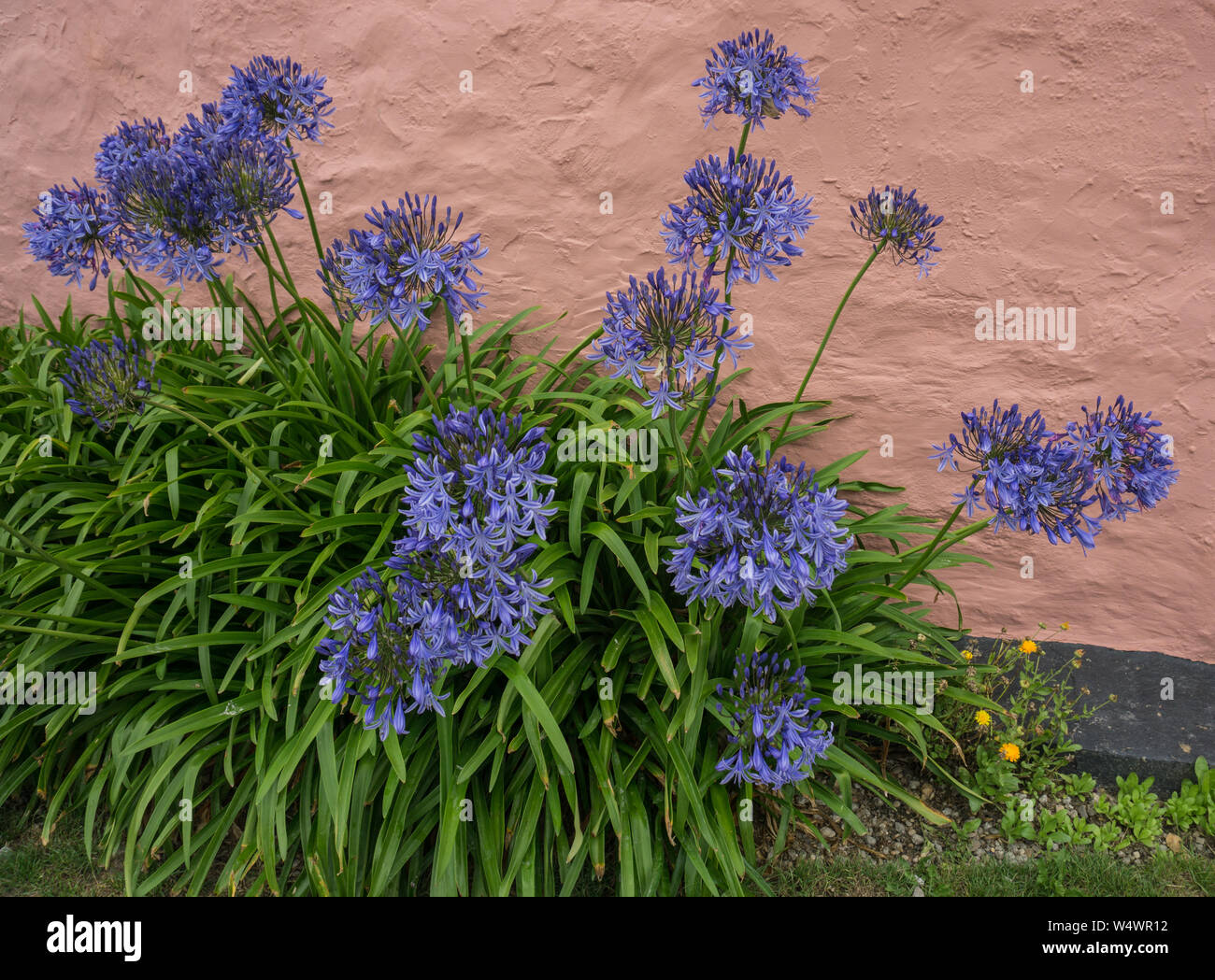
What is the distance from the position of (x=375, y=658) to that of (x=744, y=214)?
160 cm

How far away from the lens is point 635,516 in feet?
9.42

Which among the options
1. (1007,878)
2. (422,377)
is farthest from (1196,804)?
(422,377)

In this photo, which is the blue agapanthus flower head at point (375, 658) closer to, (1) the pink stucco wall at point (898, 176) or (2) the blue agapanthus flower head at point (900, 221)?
(2) the blue agapanthus flower head at point (900, 221)

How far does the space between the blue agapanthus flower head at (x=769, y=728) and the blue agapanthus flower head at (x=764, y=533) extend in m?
0.42

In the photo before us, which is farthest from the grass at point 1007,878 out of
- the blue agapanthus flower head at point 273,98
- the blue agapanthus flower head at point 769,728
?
the blue agapanthus flower head at point 273,98

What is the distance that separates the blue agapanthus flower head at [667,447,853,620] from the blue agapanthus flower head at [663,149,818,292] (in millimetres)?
605

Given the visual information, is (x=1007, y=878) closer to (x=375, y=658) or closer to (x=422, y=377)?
(x=375, y=658)

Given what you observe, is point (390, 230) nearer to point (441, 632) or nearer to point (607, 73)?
point (441, 632)

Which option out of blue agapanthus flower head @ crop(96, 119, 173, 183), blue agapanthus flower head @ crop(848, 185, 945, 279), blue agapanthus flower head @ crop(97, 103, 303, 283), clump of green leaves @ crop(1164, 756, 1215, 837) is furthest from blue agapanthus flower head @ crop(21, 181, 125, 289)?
clump of green leaves @ crop(1164, 756, 1215, 837)

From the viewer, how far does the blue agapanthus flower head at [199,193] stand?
2570mm

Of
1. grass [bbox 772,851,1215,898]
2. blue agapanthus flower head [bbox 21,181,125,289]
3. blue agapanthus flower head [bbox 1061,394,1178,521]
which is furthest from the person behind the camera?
blue agapanthus flower head [bbox 21,181,125,289]

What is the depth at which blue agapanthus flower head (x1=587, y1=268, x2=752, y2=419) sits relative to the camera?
228 cm

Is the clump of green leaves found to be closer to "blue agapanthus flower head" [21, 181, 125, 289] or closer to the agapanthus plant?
the agapanthus plant

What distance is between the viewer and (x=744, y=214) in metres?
2.31
